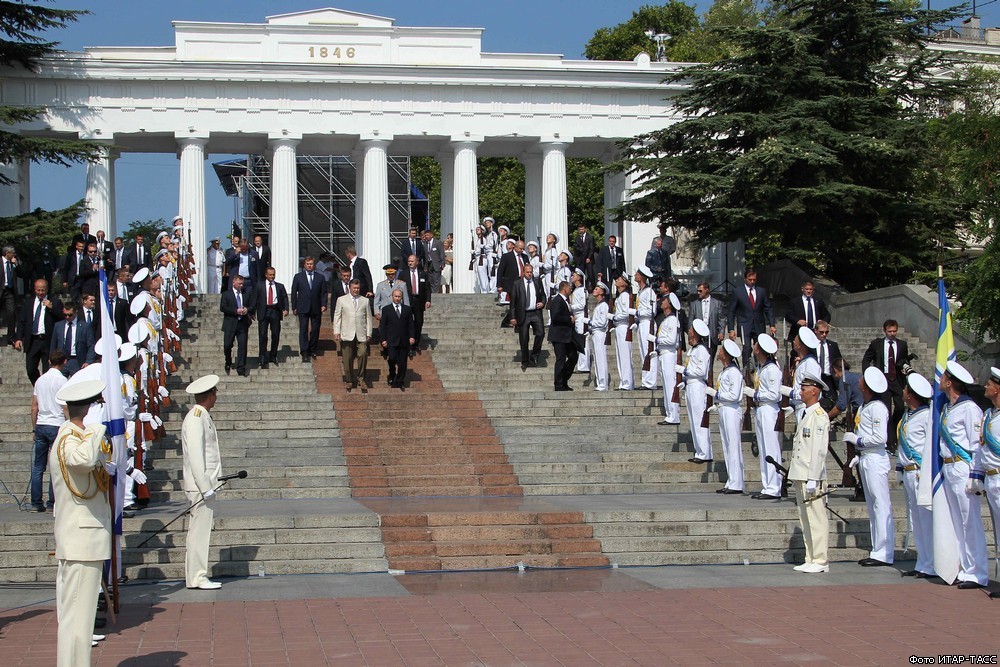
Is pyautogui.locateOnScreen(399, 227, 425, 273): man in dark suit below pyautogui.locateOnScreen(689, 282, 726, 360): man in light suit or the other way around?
the other way around

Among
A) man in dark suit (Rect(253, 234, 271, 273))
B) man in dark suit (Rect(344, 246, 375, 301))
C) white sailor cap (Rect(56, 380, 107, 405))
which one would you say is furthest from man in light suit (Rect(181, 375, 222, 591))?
man in dark suit (Rect(253, 234, 271, 273))

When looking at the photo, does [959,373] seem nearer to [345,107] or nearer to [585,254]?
[585,254]

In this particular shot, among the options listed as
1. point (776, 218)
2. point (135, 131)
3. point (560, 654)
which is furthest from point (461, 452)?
point (135, 131)

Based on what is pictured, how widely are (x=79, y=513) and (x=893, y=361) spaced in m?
13.6

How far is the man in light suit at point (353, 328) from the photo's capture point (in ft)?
72.4

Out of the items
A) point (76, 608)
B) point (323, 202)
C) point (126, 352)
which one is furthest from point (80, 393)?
point (323, 202)

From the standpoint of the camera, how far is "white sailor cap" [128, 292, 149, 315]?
752 inches

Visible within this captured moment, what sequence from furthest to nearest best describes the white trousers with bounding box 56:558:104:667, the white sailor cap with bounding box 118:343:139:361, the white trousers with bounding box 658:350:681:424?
the white trousers with bounding box 658:350:681:424 → the white sailor cap with bounding box 118:343:139:361 → the white trousers with bounding box 56:558:104:667

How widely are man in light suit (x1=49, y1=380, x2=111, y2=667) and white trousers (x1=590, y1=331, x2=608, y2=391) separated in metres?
13.7

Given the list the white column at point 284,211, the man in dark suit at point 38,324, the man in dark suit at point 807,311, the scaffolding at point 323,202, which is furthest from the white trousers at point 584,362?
the scaffolding at point 323,202

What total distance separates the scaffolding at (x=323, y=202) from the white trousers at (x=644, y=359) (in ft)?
97.5

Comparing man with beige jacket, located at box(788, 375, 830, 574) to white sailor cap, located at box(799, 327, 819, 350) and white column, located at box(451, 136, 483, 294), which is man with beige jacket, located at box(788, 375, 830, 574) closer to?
white sailor cap, located at box(799, 327, 819, 350)

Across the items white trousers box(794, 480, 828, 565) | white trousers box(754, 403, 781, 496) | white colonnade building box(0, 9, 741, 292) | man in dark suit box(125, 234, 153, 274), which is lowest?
white trousers box(794, 480, 828, 565)

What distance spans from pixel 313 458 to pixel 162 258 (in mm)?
8430
